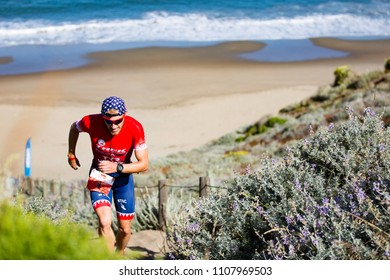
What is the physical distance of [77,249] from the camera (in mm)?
2844

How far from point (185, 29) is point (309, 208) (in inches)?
1222

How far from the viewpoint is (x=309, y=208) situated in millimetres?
4105

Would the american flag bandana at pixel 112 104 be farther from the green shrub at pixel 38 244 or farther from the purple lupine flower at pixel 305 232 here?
the green shrub at pixel 38 244

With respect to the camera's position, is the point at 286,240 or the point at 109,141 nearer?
the point at 286,240

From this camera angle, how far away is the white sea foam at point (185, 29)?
31.8m

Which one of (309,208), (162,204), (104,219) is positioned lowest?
(162,204)

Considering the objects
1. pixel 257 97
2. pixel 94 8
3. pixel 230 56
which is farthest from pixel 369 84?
pixel 94 8

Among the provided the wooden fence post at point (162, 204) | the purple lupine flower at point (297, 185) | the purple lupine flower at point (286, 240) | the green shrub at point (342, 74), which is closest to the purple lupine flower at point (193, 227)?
the purple lupine flower at point (297, 185)

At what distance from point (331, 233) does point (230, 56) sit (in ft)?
80.5

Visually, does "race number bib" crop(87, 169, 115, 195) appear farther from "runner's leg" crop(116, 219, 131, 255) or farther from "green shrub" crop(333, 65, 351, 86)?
"green shrub" crop(333, 65, 351, 86)

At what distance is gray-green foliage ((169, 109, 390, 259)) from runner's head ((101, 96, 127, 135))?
856 millimetres

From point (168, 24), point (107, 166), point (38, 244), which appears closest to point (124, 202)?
point (107, 166)

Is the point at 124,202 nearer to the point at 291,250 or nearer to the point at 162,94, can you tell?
the point at 291,250
